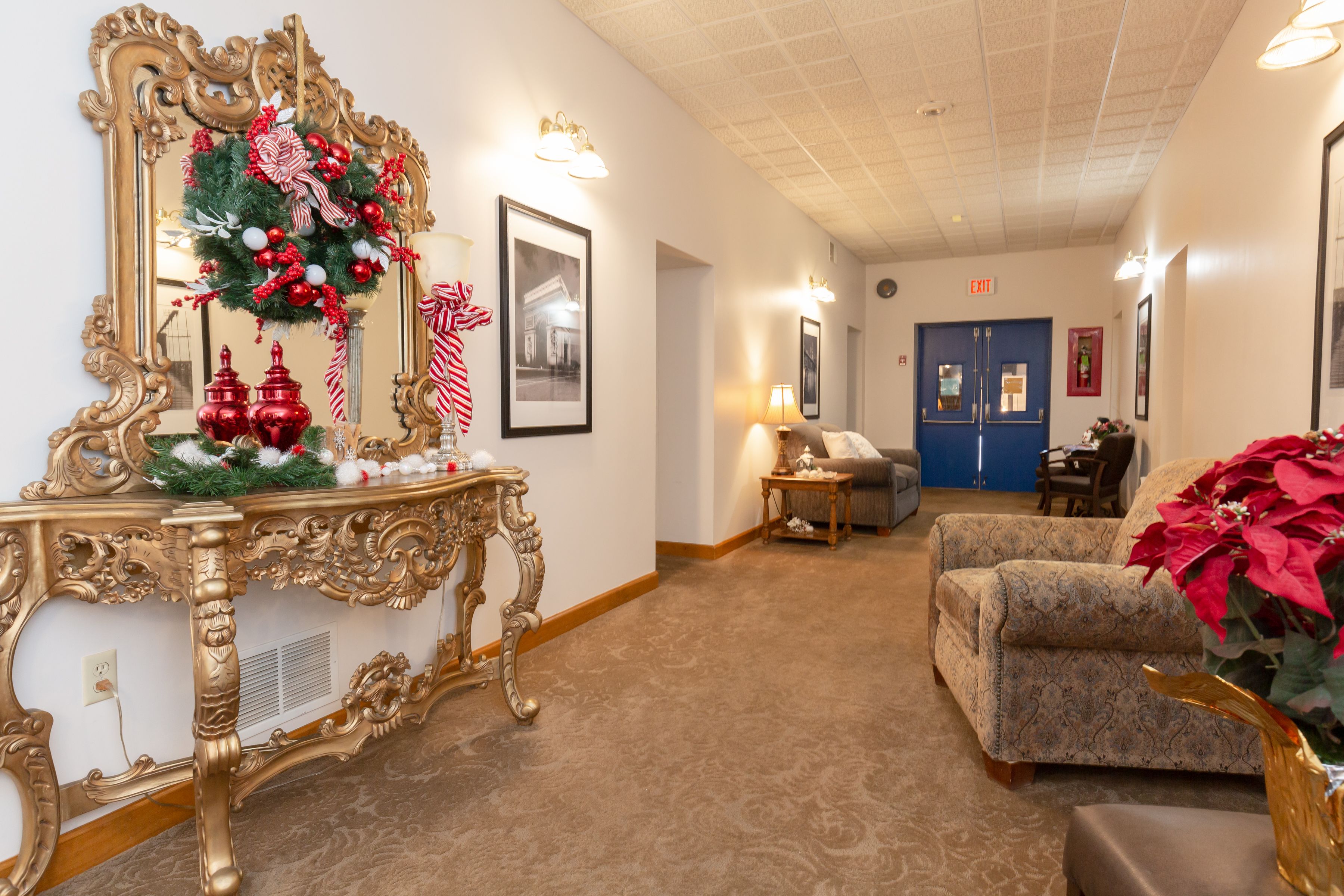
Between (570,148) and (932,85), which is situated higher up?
(932,85)

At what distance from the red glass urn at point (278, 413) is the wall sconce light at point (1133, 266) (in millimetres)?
6470

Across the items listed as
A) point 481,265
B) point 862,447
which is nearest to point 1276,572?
point 481,265

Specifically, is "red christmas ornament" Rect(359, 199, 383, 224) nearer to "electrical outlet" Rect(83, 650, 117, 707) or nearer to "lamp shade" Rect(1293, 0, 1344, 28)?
"electrical outlet" Rect(83, 650, 117, 707)

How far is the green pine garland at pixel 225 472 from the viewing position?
1.69 meters

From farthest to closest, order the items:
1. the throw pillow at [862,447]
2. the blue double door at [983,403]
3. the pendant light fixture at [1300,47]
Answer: the blue double door at [983,403] < the throw pillow at [862,447] < the pendant light fixture at [1300,47]

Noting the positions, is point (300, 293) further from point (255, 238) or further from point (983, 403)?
point (983, 403)

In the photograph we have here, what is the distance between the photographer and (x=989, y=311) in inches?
347

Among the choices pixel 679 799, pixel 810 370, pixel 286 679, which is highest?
pixel 810 370

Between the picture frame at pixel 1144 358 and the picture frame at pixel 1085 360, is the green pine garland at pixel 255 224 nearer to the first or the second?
the picture frame at pixel 1144 358

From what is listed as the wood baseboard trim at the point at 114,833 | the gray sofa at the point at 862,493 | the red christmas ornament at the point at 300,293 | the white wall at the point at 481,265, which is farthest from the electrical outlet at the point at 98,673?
the gray sofa at the point at 862,493

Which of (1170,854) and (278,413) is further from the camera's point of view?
(278,413)

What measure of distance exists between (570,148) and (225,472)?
2071mm

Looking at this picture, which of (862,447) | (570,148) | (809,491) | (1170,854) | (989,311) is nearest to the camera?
(1170,854)

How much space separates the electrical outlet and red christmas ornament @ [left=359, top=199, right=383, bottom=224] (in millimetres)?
1291
